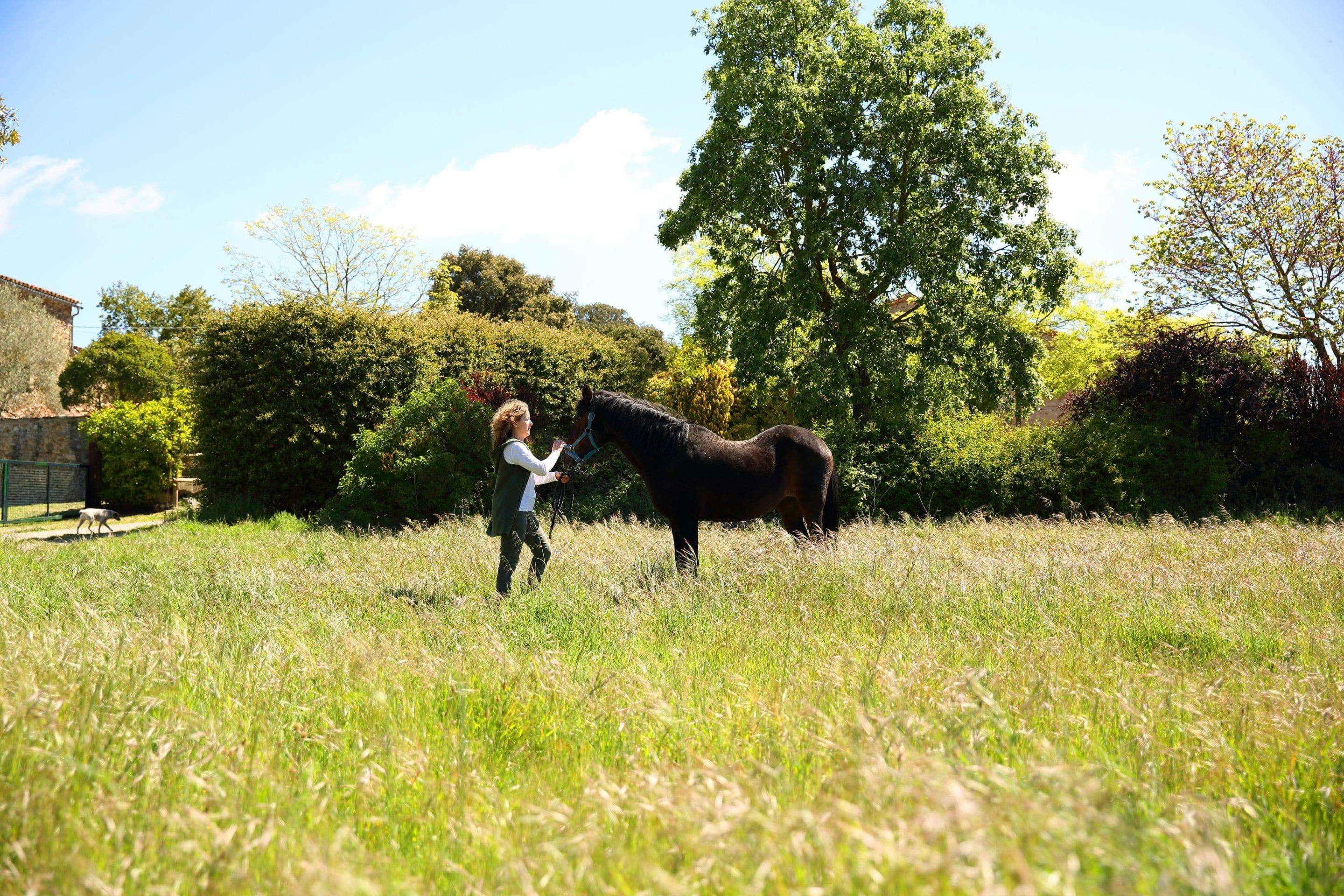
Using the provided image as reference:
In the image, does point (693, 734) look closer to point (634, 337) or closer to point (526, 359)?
point (526, 359)

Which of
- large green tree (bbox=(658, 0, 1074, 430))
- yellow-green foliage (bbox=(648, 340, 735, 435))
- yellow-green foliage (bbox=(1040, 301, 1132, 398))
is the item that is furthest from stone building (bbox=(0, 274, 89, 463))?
yellow-green foliage (bbox=(1040, 301, 1132, 398))

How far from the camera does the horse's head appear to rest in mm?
6754

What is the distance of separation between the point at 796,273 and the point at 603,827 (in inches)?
491

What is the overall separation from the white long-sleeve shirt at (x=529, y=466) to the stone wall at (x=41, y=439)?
29.8 m

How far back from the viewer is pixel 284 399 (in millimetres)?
14422

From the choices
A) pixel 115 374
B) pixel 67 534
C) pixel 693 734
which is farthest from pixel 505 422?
pixel 115 374

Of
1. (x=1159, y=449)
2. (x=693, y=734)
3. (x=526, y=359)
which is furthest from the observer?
(x=526, y=359)

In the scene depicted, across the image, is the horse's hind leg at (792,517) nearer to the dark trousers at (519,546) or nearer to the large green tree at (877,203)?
the dark trousers at (519,546)

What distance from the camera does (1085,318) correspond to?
27016mm

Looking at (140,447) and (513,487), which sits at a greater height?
(513,487)

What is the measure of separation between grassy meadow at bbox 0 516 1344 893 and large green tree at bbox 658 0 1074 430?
25.3 feet

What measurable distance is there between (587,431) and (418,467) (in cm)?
681

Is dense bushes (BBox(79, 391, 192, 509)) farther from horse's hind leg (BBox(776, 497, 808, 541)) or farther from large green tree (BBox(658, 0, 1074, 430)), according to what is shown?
horse's hind leg (BBox(776, 497, 808, 541))

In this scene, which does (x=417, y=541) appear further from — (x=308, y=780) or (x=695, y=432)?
(x=308, y=780)
